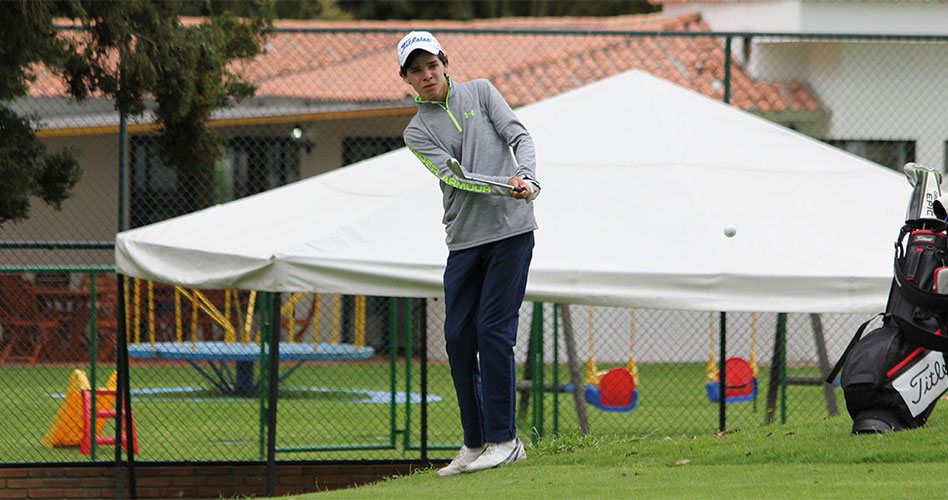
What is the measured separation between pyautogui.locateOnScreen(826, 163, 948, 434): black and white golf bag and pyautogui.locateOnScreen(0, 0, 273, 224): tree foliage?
199 inches

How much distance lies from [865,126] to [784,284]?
806cm

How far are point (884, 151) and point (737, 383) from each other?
5.34 metres

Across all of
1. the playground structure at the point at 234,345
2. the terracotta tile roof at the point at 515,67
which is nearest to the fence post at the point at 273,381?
the playground structure at the point at 234,345

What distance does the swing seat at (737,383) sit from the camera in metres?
9.43

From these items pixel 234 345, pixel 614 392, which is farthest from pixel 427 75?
pixel 234 345

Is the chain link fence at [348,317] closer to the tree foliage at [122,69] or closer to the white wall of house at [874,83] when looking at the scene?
the white wall of house at [874,83]

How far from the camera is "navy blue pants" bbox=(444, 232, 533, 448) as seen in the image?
17.7 ft

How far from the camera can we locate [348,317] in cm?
1399

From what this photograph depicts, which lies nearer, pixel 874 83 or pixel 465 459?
pixel 465 459

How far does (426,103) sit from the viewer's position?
18.3ft

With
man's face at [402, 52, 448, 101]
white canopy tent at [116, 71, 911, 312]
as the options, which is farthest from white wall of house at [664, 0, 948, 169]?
man's face at [402, 52, 448, 101]

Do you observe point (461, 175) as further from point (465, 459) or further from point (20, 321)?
point (20, 321)

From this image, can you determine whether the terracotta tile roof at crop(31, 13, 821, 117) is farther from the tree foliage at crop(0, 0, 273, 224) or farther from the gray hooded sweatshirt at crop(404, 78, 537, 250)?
the gray hooded sweatshirt at crop(404, 78, 537, 250)

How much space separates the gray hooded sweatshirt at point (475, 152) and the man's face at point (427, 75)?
0.06 meters
